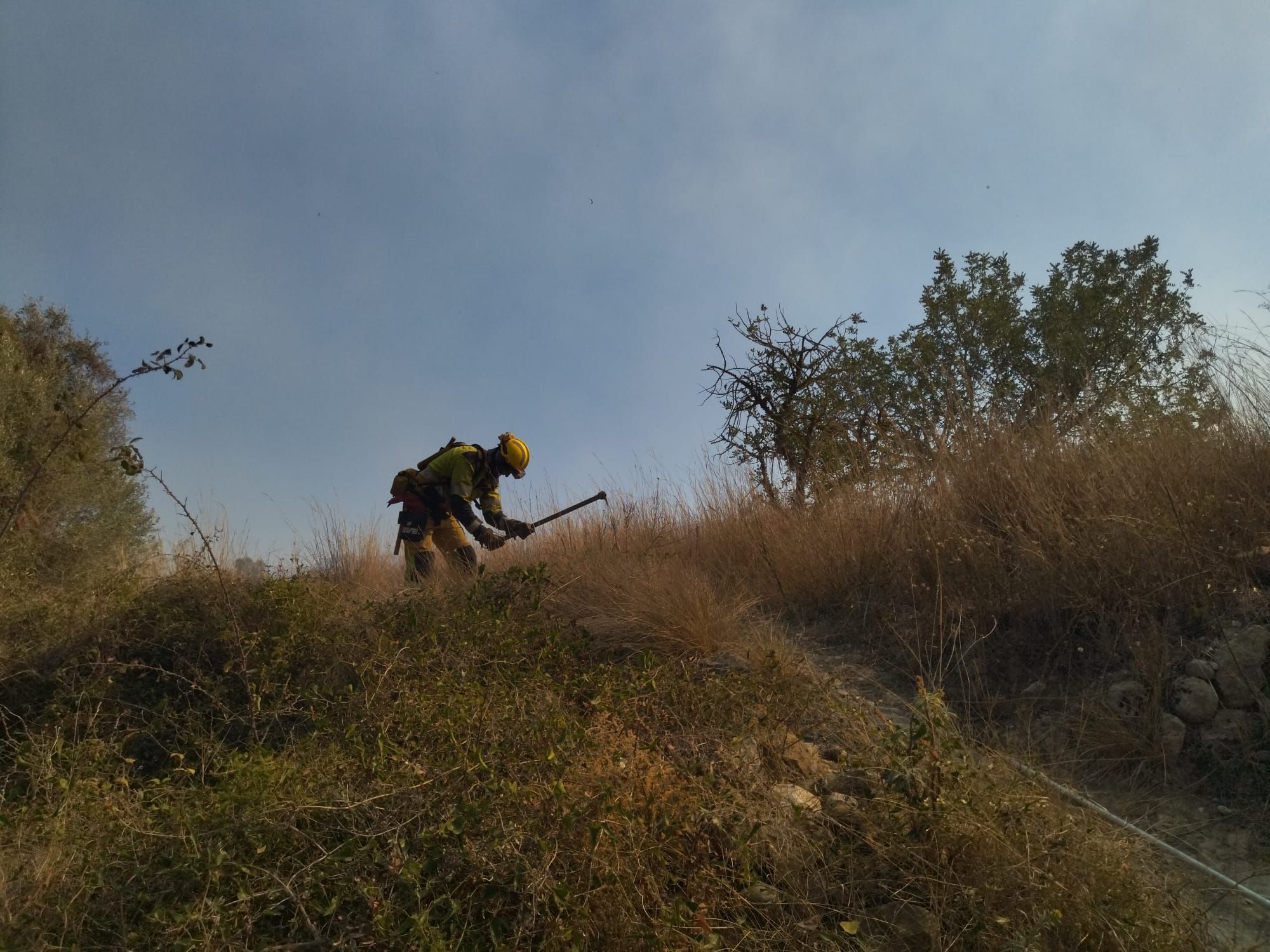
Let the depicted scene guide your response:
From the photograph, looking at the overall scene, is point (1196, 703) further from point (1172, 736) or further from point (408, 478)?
point (408, 478)

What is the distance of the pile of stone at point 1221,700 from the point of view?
2969 millimetres

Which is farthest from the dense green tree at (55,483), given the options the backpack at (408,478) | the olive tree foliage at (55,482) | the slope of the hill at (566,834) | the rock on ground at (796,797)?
the rock on ground at (796,797)

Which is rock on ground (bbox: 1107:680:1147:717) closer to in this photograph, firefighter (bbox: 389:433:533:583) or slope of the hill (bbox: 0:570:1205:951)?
slope of the hill (bbox: 0:570:1205:951)

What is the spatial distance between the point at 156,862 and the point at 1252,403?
5.64 meters

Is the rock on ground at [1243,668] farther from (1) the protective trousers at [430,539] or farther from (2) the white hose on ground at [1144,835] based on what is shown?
(1) the protective trousers at [430,539]

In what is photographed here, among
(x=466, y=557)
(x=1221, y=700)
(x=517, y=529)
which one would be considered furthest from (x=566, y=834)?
(x=517, y=529)

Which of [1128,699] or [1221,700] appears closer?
[1221,700]

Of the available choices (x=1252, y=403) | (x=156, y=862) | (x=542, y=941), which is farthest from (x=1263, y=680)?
(x=156, y=862)

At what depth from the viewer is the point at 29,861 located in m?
2.46

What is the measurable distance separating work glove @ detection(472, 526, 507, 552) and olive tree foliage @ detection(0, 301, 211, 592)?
12.3 ft

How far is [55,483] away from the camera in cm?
895

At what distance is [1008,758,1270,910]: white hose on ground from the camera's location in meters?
2.29

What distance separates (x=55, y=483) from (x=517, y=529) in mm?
6148

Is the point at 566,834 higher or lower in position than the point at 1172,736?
higher
